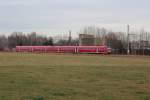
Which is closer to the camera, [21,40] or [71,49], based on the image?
[71,49]

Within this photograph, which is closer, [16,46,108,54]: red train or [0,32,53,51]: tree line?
[16,46,108,54]: red train

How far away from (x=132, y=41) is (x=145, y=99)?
9825cm

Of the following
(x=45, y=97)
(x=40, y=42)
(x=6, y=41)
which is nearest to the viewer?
(x=45, y=97)

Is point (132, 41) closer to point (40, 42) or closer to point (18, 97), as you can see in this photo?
point (40, 42)

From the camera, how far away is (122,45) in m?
101

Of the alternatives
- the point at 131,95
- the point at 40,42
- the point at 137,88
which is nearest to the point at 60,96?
the point at 131,95

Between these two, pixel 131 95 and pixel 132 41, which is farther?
pixel 132 41

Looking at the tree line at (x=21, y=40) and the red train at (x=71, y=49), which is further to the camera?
the tree line at (x=21, y=40)

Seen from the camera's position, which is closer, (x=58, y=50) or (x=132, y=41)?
(x=58, y=50)

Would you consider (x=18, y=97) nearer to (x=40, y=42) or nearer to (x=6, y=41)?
(x=40, y=42)

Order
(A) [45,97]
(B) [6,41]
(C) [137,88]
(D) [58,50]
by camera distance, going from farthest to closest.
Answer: (B) [6,41]
(D) [58,50]
(C) [137,88]
(A) [45,97]

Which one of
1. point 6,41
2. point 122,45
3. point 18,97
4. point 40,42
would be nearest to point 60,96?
point 18,97

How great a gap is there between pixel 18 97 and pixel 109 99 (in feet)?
8.44

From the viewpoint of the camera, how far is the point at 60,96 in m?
9.68
